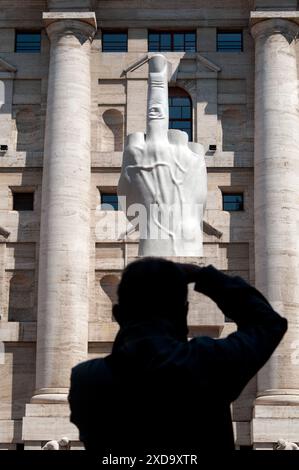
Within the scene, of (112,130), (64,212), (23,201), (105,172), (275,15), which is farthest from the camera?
(112,130)

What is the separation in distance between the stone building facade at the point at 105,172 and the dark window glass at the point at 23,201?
0.27 ft

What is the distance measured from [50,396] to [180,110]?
477 inches

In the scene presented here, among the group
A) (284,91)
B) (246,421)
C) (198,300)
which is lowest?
(246,421)

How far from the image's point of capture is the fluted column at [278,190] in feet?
112

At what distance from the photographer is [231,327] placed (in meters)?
35.3

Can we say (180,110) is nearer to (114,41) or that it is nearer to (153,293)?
(114,41)

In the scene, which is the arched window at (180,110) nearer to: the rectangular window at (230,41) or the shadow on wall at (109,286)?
the rectangular window at (230,41)

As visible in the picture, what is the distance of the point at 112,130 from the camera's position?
129 ft

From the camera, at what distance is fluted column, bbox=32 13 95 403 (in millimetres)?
34656

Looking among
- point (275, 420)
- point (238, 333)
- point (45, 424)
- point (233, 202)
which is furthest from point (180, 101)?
point (238, 333)

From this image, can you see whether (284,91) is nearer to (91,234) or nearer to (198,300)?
(91,234)

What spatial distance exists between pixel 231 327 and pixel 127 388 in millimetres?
31601

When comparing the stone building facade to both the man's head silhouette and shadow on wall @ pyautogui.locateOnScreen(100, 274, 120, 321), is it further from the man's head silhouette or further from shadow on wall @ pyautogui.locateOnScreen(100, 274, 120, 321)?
the man's head silhouette

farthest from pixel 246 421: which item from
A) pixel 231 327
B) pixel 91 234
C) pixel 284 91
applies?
pixel 284 91
